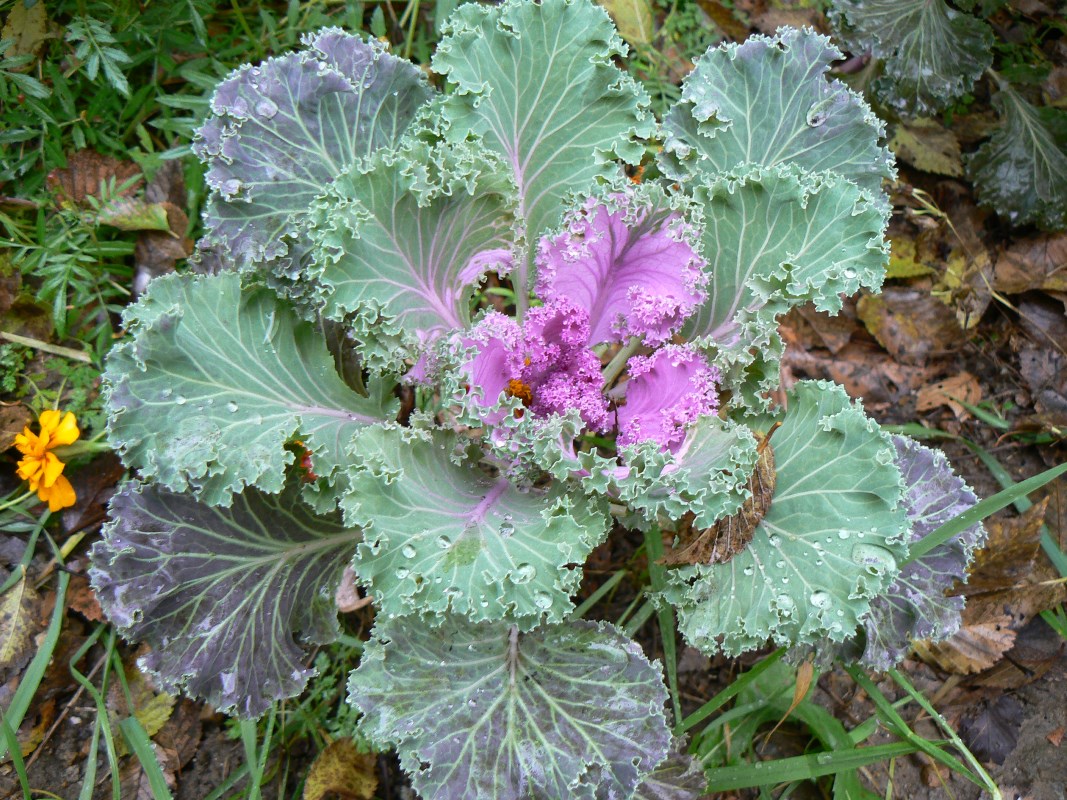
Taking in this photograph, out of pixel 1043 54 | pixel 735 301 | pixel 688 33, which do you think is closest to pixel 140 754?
pixel 735 301

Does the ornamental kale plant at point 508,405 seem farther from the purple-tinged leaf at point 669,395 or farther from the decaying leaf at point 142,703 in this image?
the decaying leaf at point 142,703

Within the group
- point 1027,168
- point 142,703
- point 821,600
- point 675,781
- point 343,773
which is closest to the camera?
point 821,600

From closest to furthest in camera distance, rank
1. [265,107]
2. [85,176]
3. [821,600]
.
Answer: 1. [821,600]
2. [265,107]
3. [85,176]

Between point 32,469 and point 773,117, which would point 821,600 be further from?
point 32,469

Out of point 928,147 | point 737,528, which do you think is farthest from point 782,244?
point 928,147

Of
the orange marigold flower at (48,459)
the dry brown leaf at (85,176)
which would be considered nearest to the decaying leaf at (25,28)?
the dry brown leaf at (85,176)

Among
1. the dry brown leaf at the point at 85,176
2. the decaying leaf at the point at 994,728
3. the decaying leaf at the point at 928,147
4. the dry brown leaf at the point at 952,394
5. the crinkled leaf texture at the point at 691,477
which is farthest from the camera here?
the decaying leaf at the point at 928,147

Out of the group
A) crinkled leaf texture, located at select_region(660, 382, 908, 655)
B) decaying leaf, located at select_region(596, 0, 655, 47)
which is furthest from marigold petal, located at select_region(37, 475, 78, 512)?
decaying leaf, located at select_region(596, 0, 655, 47)
